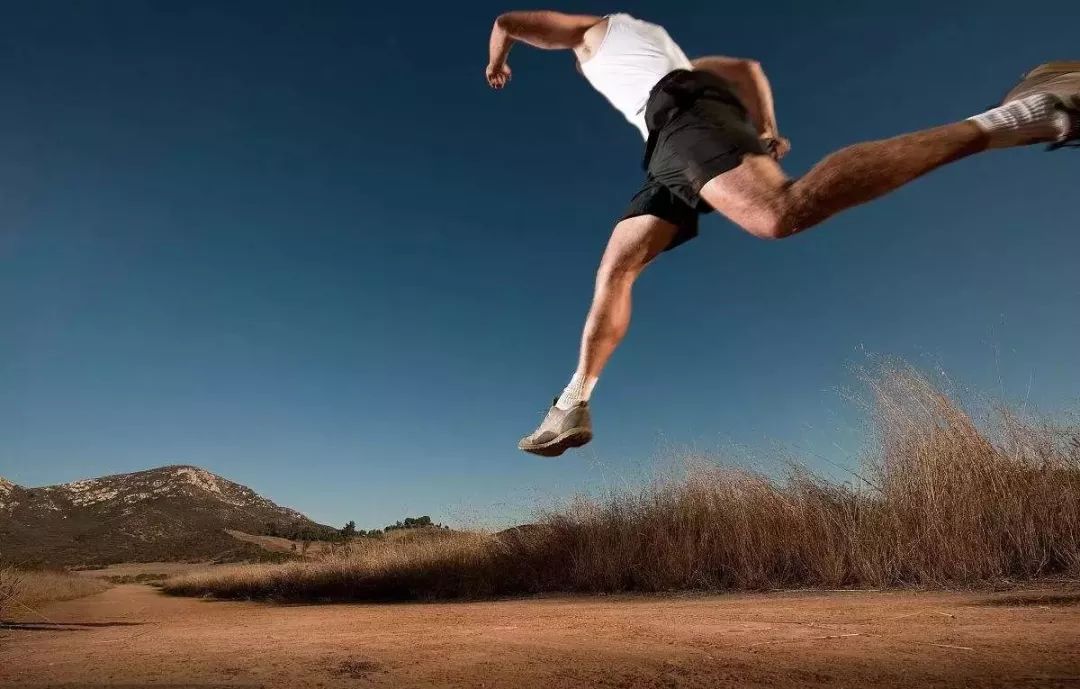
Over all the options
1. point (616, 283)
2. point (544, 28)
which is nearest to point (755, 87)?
point (544, 28)

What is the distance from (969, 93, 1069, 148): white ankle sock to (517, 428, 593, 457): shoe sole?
65.7 inches

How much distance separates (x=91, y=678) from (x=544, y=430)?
1626 millimetres

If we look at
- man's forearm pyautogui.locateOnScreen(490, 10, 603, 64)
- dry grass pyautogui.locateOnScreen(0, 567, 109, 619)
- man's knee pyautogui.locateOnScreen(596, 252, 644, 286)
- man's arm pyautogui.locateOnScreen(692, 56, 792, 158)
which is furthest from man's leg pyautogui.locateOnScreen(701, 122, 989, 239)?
dry grass pyautogui.locateOnScreen(0, 567, 109, 619)

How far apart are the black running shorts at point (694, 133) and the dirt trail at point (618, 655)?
4.64ft

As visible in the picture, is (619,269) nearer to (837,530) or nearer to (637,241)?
(637,241)

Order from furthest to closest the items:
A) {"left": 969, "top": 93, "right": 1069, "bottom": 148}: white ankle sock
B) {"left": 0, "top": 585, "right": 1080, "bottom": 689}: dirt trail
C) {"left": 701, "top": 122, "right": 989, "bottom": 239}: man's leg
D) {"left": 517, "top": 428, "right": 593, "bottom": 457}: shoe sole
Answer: {"left": 517, "top": 428, "right": 593, "bottom": 457}: shoe sole
{"left": 969, "top": 93, "right": 1069, "bottom": 148}: white ankle sock
{"left": 701, "top": 122, "right": 989, "bottom": 239}: man's leg
{"left": 0, "top": 585, "right": 1080, "bottom": 689}: dirt trail

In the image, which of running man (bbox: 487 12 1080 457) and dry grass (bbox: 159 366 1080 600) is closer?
running man (bbox: 487 12 1080 457)

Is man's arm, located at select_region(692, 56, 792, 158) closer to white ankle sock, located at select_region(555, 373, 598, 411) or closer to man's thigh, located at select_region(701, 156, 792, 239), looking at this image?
man's thigh, located at select_region(701, 156, 792, 239)

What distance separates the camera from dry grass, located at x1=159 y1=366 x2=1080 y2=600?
14.1 ft

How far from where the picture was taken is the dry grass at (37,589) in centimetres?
461

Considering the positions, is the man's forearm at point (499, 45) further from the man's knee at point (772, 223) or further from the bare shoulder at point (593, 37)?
the man's knee at point (772, 223)

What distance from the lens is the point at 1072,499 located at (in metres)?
4.18

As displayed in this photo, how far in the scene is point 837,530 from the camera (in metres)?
5.30

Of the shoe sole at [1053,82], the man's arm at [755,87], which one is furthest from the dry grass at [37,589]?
the shoe sole at [1053,82]
